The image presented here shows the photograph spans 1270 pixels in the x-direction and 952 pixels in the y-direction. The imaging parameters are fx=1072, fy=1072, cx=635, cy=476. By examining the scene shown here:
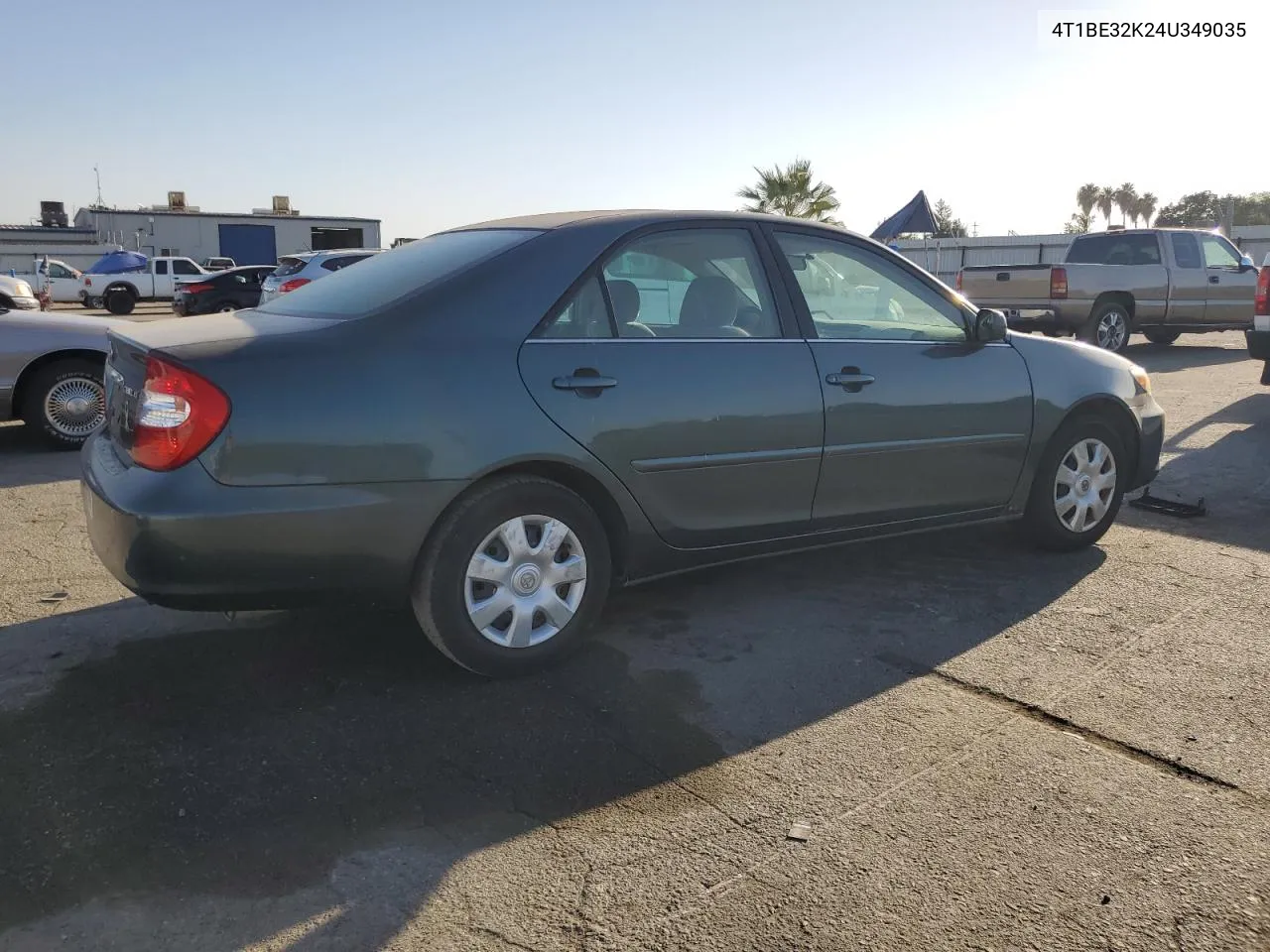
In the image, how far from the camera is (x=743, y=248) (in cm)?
434

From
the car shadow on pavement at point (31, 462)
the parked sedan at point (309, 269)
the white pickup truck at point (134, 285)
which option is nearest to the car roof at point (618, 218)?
the car shadow on pavement at point (31, 462)

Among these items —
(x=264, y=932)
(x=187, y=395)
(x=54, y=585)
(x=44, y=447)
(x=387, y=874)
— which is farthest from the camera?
(x=44, y=447)

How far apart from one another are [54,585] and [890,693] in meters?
3.59

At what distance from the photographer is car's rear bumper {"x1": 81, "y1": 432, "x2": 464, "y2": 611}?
10.4 ft

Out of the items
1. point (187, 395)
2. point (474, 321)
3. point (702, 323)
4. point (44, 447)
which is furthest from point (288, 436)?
point (44, 447)

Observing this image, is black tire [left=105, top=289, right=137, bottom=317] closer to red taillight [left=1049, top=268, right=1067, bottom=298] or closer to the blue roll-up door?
the blue roll-up door

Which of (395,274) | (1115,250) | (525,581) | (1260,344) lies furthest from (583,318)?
(1115,250)

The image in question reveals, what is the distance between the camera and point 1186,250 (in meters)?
15.3

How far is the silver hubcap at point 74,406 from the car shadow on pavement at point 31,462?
A: 18 centimetres

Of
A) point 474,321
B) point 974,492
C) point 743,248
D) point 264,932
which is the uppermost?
point 743,248

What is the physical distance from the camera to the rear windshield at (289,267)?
737 inches

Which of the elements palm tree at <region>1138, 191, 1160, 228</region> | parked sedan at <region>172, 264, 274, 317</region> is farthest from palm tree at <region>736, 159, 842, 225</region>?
palm tree at <region>1138, 191, 1160, 228</region>

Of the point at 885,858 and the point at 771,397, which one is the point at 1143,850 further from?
the point at 771,397

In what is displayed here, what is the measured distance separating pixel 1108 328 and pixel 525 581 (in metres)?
13.2
